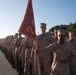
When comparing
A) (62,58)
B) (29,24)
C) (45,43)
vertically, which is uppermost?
(29,24)

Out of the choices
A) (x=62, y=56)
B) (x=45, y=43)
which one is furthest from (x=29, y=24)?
(x=45, y=43)

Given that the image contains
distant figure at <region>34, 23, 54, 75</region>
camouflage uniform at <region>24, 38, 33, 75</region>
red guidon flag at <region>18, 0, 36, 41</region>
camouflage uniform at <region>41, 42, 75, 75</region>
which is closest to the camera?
camouflage uniform at <region>41, 42, 75, 75</region>

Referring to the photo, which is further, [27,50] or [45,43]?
[27,50]

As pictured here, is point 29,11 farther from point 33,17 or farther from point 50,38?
point 50,38

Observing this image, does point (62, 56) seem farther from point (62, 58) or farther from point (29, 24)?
point (29, 24)

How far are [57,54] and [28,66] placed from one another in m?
4.61

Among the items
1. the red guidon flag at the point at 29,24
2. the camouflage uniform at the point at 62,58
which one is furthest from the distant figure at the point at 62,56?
the red guidon flag at the point at 29,24

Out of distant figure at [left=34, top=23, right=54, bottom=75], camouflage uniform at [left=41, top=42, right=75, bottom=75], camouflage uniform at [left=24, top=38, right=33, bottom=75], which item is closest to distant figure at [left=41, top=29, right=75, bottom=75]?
camouflage uniform at [left=41, top=42, right=75, bottom=75]

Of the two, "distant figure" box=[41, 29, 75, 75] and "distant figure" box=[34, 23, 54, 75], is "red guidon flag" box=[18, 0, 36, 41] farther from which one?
"distant figure" box=[34, 23, 54, 75]

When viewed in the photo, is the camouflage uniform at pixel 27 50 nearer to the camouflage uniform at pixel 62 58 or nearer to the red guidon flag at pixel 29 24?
the red guidon flag at pixel 29 24

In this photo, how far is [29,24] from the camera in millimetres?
7668

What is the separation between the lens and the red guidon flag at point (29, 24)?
7609mm

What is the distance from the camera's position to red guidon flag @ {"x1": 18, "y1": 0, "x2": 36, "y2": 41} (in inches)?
300

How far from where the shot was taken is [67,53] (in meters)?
7.00
